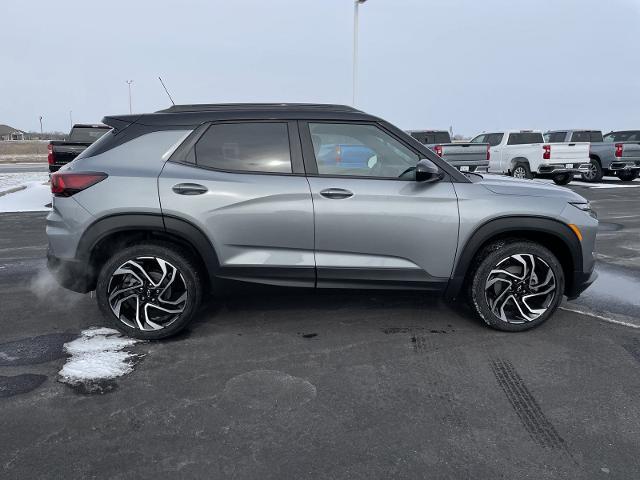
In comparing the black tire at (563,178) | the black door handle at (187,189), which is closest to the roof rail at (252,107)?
the black door handle at (187,189)

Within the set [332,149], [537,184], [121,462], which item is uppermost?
[332,149]

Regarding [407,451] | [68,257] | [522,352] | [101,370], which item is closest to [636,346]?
[522,352]

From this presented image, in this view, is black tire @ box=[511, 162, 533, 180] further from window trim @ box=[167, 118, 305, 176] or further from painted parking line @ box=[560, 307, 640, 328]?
window trim @ box=[167, 118, 305, 176]

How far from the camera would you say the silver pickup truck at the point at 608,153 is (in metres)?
17.3

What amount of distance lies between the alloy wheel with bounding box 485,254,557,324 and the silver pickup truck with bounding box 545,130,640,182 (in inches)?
641

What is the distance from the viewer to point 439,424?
273 centimetres

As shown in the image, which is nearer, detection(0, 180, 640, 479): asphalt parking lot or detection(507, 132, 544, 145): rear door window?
detection(0, 180, 640, 479): asphalt parking lot

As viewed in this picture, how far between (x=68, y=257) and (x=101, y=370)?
92 centimetres

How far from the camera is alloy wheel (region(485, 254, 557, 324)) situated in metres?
3.90

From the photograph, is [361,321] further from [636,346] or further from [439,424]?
[636,346]

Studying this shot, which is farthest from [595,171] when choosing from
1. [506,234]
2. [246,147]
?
[246,147]

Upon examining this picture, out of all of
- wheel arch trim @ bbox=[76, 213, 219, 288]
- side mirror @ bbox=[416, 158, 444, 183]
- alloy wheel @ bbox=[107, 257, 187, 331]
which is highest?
side mirror @ bbox=[416, 158, 444, 183]

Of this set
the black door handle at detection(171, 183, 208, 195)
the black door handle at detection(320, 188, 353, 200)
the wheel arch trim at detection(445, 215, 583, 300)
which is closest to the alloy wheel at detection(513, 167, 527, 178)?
the wheel arch trim at detection(445, 215, 583, 300)

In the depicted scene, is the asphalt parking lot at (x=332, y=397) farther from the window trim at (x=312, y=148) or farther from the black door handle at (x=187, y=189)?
the window trim at (x=312, y=148)
